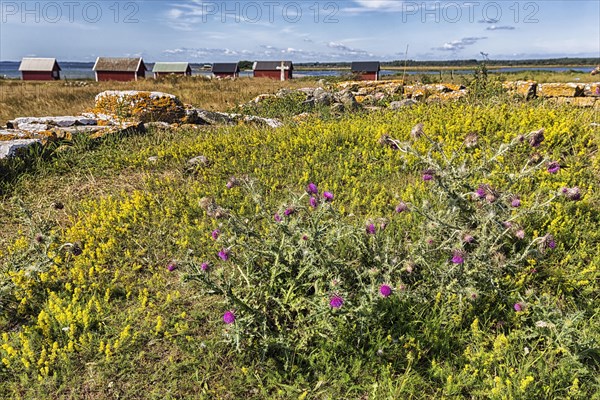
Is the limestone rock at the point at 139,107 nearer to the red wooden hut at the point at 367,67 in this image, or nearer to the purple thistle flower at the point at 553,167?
the purple thistle flower at the point at 553,167

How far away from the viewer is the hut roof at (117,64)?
6400cm

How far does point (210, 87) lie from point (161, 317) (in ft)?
71.9

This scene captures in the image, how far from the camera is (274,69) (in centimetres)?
7494

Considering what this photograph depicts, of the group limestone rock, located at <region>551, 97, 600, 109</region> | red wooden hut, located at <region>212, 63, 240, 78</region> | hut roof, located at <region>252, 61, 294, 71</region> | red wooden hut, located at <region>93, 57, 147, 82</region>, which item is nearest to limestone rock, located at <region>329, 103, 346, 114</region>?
limestone rock, located at <region>551, 97, 600, 109</region>

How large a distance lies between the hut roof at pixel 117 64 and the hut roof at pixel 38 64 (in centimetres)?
1513

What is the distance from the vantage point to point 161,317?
3178 millimetres

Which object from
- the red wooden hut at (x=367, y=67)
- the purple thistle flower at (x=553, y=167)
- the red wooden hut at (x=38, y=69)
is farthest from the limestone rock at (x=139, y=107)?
the red wooden hut at (x=38, y=69)

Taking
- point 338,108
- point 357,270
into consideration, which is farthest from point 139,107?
point 357,270

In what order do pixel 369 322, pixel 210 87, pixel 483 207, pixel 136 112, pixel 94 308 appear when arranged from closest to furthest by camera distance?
1. pixel 369 322
2. pixel 483 207
3. pixel 94 308
4. pixel 136 112
5. pixel 210 87

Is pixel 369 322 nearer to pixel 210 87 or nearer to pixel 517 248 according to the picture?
pixel 517 248

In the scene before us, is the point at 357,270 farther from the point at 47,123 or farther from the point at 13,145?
the point at 47,123

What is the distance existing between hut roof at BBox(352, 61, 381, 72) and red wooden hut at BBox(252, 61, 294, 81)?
12.9 metres

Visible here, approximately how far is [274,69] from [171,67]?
23.3 metres

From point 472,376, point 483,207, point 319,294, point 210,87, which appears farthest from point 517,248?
point 210,87
